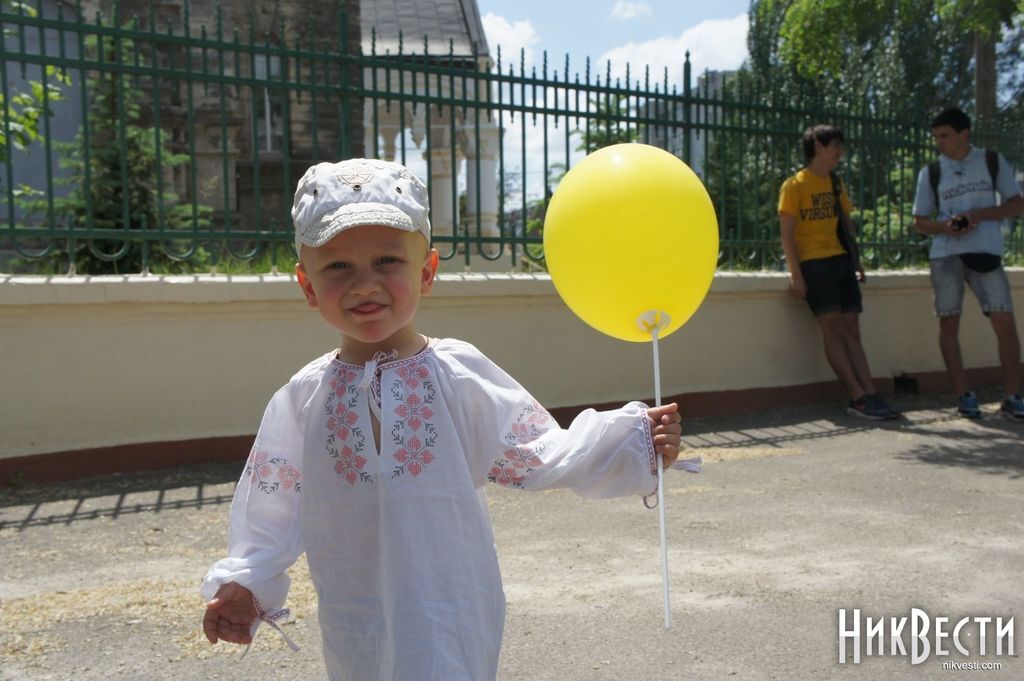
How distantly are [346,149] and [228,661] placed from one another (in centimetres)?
368

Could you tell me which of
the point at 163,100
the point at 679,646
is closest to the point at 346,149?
the point at 679,646

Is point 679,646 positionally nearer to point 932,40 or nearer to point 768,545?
point 768,545

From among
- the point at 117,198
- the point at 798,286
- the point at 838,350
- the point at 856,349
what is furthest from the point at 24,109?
the point at 856,349

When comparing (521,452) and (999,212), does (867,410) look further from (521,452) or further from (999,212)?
(521,452)

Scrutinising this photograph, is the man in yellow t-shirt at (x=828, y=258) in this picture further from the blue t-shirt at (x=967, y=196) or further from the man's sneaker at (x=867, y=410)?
the blue t-shirt at (x=967, y=196)

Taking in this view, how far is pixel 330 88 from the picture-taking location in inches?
231

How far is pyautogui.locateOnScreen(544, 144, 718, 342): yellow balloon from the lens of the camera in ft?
7.48

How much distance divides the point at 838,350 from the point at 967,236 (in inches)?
48.8

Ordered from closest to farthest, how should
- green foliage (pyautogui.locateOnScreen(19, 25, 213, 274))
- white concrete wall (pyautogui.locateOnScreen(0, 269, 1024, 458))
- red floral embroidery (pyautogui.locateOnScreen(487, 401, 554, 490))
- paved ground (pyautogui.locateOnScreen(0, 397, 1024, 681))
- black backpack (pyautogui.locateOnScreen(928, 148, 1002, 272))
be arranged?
red floral embroidery (pyautogui.locateOnScreen(487, 401, 554, 490)) < paved ground (pyautogui.locateOnScreen(0, 397, 1024, 681)) < white concrete wall (pyautogui.locateOnScreen(0, 269, 1024, 458)) < green foliage (pyautogui.locateOnScreen(19, 25, 213, 274)) < black backpack (pyautogui.locateOnScreen(928, 148, 1002, 272))

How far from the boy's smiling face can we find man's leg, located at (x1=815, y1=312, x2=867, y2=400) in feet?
19.0

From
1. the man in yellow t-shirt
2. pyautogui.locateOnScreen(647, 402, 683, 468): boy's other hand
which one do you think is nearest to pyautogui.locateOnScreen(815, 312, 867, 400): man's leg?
the man in yellow t-shirt

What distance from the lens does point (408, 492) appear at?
185 cm

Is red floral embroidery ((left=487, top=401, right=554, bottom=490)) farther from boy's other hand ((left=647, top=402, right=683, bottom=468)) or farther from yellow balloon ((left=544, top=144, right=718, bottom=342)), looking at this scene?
yellow balloon ((left=544, top=144, right=718, bottom=342))

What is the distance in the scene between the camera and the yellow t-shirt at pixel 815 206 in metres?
6.95
